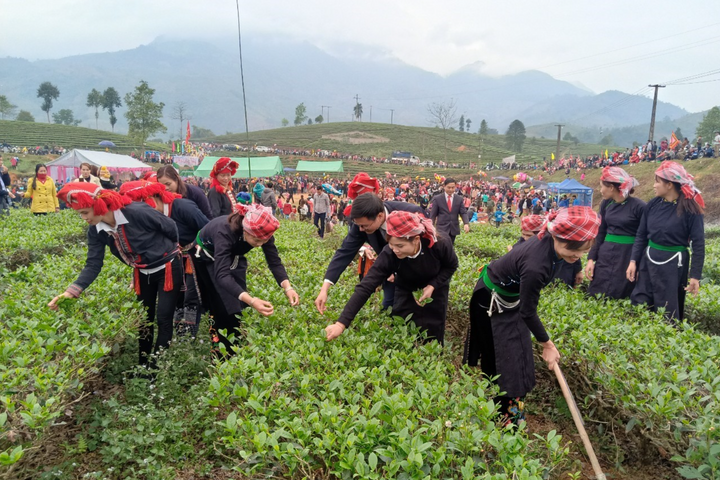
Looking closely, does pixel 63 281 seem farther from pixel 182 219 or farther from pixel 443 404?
pixel 443 404

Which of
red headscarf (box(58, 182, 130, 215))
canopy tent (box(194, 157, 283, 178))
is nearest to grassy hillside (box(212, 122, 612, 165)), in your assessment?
canopy tent (box(194, 157, 283, 178))

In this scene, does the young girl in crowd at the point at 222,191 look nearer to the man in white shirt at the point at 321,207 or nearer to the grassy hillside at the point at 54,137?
the man in white shirt at the point at 321,207

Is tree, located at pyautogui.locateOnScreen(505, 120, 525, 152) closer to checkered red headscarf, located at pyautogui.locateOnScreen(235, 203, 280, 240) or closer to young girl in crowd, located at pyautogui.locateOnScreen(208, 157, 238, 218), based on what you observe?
young girl in crowd, located at pyautogui.locateOnScreen(208, 157, 238, 218)

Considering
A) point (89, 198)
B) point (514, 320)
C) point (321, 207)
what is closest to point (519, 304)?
point (514, 320)

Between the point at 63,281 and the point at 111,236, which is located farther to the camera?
the point at 63,281

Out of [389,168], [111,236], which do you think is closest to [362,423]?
[111,236]

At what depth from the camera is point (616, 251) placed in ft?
16.9

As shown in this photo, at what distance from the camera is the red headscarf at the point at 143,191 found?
427 centimetres

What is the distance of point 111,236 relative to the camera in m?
3.78

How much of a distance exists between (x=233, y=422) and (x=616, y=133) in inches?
8232

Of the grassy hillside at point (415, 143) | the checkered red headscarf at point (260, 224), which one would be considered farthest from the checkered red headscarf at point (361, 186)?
the grassy hillside at point (415, 143)

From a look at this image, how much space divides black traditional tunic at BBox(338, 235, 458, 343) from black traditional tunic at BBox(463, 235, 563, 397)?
27cm

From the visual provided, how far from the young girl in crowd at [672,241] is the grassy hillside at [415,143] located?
216 feet

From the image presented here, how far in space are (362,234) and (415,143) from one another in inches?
3132
